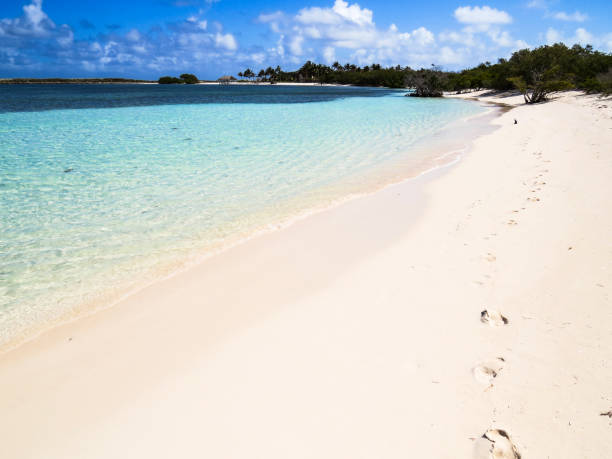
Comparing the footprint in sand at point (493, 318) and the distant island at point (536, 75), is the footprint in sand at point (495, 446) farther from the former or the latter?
the distant island at point (536, 75)

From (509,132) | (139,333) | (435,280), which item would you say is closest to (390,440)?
(435,280)

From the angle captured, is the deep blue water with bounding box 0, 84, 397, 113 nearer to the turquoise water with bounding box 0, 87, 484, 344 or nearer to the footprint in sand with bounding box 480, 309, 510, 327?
the turquoise water with bounding box 0, 87, 484, 344

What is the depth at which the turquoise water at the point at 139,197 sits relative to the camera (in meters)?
4.66

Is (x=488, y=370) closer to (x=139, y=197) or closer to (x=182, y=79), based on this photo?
(x=139, y=197)

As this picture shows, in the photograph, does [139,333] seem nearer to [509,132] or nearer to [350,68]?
[509,132]

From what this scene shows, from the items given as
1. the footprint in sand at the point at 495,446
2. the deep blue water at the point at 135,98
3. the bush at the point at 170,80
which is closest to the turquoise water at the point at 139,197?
the footprint in sand at the point at 495,446

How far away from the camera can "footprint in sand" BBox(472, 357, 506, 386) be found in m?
2.67

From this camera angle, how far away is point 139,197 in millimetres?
7848

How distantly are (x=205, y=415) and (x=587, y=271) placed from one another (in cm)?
445

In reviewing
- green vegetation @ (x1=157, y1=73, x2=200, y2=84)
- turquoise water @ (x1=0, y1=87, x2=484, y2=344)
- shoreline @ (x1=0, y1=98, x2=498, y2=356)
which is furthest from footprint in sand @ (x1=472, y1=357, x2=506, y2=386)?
green vegetation @ (x1=157, y1=73, x2=200, y2=84)

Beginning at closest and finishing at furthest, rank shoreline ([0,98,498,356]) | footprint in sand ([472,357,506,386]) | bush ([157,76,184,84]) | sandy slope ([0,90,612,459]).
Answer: sandy slope ([0,90,612,459]), footprint in sand ([472,357,506,386]), shoreline ([0,98,498,356]), bush ([157,76,184,84])

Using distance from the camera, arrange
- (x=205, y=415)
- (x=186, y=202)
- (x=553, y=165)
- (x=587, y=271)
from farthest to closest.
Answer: (x=553, y=165), (x=186, y=202), (x=587, y=271), (x=205, y=415)

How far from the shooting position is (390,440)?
228cm

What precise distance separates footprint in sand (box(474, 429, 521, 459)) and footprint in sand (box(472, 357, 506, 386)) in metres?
0.46
